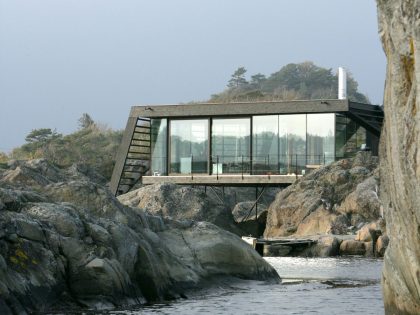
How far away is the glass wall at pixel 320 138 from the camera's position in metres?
51.3

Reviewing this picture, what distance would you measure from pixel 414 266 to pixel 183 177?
139 ft

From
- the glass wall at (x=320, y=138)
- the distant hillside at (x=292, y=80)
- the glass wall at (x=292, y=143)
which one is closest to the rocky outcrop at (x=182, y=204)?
the glass wall at (x=292, y=143)

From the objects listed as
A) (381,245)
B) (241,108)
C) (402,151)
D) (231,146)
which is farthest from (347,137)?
(402,151)

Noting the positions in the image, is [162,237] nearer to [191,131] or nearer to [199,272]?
[199,272]

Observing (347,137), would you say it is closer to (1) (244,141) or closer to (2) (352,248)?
(1) (244,141)

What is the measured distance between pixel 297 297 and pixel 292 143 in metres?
32.2

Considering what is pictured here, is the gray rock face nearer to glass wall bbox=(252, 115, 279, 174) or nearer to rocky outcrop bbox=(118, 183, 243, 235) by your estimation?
rocky outcrop bbox=(118, 183, 243, 235)

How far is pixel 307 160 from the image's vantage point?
51875mm

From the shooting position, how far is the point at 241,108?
54031mm

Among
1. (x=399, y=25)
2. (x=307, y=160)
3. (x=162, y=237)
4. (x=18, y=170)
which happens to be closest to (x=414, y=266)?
(x=399, y=25)

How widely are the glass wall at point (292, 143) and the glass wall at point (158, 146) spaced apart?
283 inches

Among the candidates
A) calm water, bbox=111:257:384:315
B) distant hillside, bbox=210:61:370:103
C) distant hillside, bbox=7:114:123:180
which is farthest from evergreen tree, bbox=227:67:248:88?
calm water, bbox=111:257:384:315

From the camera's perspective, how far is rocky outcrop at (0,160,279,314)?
16031mm

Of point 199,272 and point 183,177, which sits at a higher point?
point 183,177
